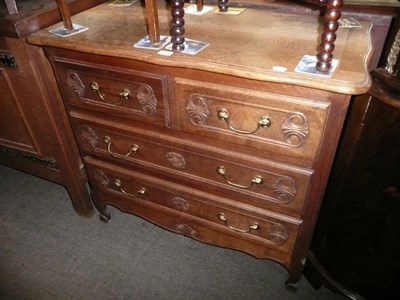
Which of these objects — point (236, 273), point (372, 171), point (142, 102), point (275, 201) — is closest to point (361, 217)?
point (372, 171)

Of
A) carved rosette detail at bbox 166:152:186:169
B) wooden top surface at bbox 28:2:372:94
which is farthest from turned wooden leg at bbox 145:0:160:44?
carved rosette detail at bbox 166:152:186:169

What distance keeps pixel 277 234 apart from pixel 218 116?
56 cm

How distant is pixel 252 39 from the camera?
3.60 feet

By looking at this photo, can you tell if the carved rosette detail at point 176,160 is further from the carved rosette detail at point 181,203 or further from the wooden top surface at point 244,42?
the wooden top surface at point 244,42

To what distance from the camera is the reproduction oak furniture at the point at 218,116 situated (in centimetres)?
94

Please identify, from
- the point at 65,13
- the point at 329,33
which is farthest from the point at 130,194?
the point at 329,33

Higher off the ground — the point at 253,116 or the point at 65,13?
the point at 65,13

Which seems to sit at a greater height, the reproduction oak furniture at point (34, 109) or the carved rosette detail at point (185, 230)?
the reproduction oak furniture at point (34, 109)

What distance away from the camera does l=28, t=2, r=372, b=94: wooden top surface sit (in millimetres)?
874

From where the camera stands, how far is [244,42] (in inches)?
42.3

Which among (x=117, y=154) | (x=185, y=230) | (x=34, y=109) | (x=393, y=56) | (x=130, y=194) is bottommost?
(x=185, y=230)

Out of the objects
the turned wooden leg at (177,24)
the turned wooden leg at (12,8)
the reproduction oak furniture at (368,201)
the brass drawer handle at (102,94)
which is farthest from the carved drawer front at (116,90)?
the reproduction oak furniture at (368,201)

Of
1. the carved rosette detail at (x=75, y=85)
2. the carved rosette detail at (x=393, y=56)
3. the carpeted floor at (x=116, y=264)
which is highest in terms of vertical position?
the carved rosette detail at (x=393, y=56)

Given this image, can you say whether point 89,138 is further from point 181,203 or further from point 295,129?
point 295,129
